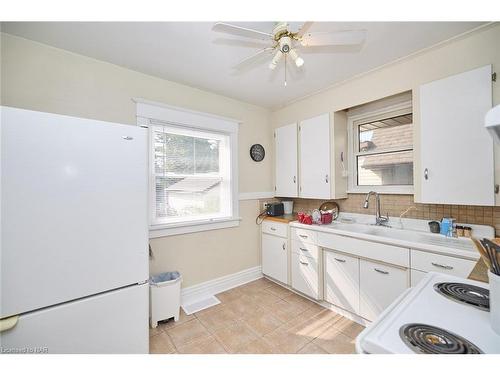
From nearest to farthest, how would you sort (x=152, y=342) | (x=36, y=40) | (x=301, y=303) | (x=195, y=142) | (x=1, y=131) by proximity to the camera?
(x=1, y=131) → (x=36, y=40) → (x=152, y=342) → (x=301, y=303) → (x=195, y=142)

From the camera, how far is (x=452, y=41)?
5.35ft

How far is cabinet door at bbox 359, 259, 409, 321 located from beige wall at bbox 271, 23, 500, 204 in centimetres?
71

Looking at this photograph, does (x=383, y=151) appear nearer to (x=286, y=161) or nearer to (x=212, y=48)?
(x=286, y=161)

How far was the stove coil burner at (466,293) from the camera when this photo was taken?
764 millimetres

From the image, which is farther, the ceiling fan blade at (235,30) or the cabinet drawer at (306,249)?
the cabinet drawer at (306,249)

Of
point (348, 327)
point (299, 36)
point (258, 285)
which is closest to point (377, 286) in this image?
point (348, 327)

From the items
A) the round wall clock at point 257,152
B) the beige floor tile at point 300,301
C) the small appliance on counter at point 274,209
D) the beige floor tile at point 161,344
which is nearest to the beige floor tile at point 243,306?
the beige floor tile at point 300,301

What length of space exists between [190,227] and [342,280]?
66.2 inches

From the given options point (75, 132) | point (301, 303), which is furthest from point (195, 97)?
point (301, 303)

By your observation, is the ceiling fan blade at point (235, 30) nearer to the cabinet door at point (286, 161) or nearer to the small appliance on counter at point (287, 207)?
the cabinet door at point (286, 161)

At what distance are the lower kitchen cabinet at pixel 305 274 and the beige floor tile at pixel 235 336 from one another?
784 mm

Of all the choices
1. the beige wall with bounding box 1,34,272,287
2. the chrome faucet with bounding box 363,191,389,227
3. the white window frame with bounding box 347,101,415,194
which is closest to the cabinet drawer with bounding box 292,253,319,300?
the beige wall with bounding box 1,34,272,287
